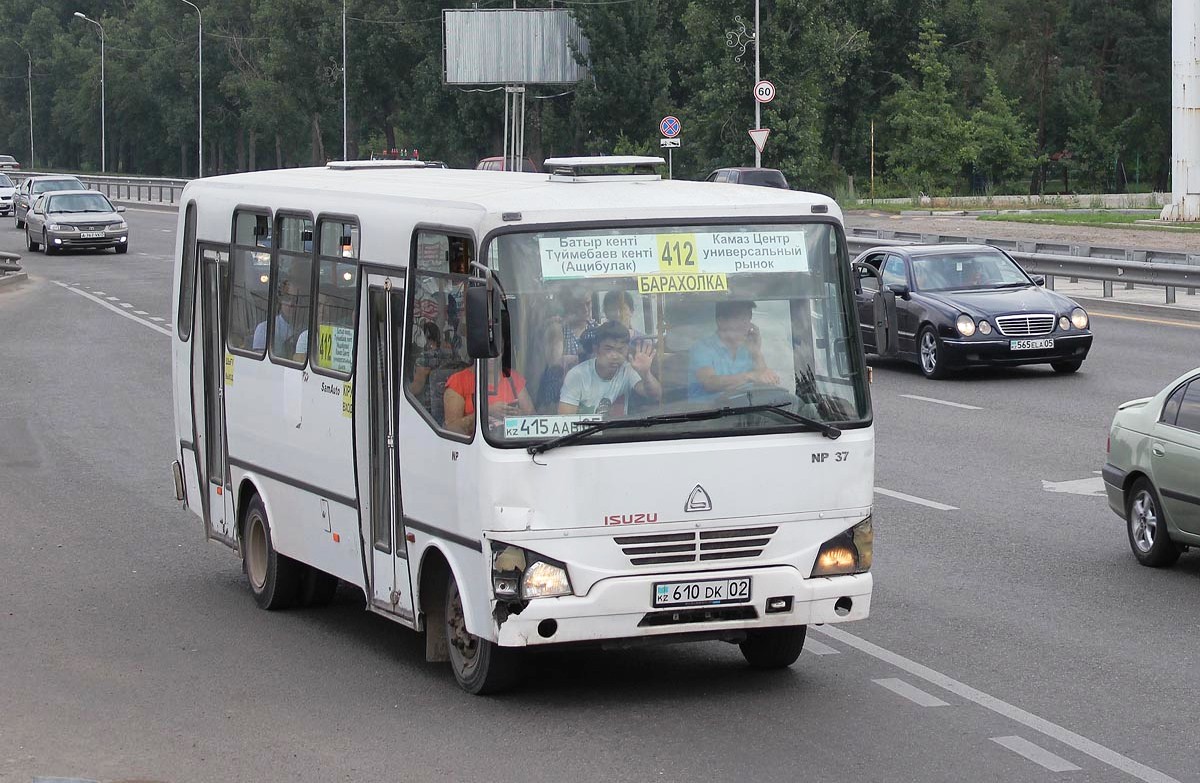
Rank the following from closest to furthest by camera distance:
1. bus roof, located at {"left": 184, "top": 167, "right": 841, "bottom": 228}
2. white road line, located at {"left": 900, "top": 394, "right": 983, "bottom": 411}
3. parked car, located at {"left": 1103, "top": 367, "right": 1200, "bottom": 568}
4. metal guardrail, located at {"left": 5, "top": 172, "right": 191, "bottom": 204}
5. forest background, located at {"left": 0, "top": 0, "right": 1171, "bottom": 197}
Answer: bus roof, located at {"left": 184, "top": 167, "right": 841, "bottom": 228}, parked car, located at {"left": 1103, "top": 367, "right": 1200, "bottom": 568}, white road line, located at {"left": 900, "top": 394, "right": 983, "bottom": 411}, forest background, located at {"left": 0, "top": 0, "right": 1171, "bottom": 197}, metal guardrail, located at {"left": 5, "top": 172, "right": 191, "bottom": 204}

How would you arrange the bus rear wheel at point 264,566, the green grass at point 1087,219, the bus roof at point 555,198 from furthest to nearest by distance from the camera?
the green grass at point 1087,219
the bus rear wheel at point 264,566
the bus roof at point 555,198

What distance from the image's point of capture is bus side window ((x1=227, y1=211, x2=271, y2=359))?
1023cm

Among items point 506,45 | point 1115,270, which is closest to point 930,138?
point 506,45

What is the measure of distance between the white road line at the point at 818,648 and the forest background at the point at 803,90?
63.3 meters

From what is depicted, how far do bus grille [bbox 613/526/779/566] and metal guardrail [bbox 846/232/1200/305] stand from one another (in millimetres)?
19866

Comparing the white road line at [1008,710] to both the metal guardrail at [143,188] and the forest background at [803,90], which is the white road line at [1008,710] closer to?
the forest background at [803,90]

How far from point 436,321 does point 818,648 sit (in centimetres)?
262

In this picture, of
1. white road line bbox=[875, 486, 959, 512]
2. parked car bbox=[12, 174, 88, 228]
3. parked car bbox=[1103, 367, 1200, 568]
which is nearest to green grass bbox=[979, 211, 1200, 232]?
parked car bbox=[12, 174, 88, 228]

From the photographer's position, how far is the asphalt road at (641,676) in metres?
7.14

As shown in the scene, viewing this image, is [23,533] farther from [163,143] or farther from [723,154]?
[163,143]

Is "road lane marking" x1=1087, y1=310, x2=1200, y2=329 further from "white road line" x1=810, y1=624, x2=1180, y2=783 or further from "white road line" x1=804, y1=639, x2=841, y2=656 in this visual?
"white road line" x1=804, y1=639, x2=841, y2=656

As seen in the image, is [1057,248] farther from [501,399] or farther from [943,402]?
[501,399]

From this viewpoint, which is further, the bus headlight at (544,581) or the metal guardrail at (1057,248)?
the metal guardrail at (1057,248)

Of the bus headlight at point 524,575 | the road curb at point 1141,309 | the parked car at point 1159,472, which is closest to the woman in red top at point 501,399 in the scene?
the bus headlight at point 524,575
